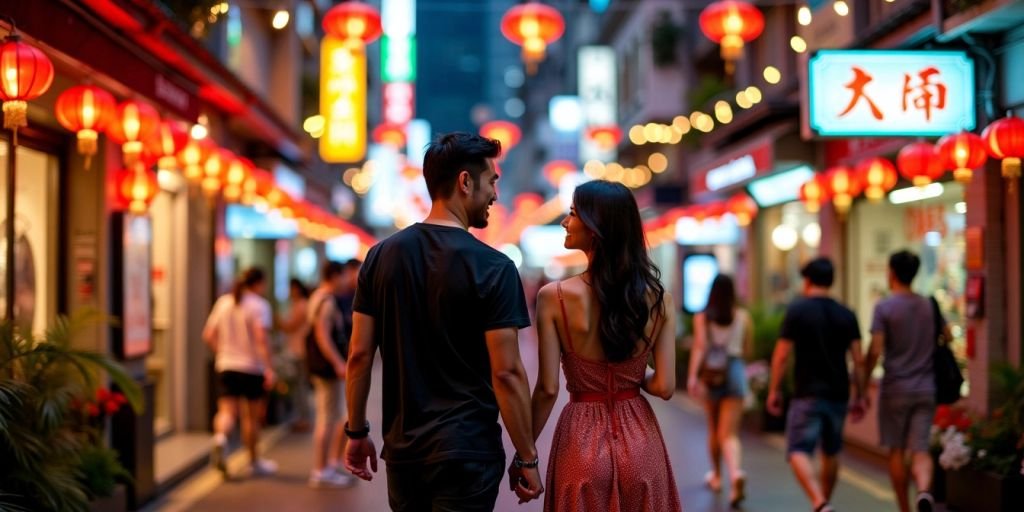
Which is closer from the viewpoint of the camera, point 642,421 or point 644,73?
point 642,421

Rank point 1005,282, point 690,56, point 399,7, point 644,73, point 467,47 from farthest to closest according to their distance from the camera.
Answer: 1. point 467,47
2. point 399,7
3. point 644,73
4. point 690,56
5. point 1005,282

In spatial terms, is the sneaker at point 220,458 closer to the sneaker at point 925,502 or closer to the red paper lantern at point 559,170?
the sneaker at point 925,502

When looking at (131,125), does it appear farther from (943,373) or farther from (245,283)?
(943,373)

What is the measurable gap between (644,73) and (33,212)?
881 inches

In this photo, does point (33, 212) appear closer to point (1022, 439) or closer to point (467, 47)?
point (1022, 439)

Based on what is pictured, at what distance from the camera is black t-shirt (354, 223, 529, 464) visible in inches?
166

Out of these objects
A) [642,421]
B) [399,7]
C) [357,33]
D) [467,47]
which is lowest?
[642,421]

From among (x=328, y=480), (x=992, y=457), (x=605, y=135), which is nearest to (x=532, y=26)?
(x=328, y=480)

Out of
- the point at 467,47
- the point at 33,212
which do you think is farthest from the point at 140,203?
the point at 467,47

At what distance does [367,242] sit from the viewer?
52.8 meters

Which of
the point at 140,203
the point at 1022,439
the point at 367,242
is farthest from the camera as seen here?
the point at 367,242

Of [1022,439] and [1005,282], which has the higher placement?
[1005,282]

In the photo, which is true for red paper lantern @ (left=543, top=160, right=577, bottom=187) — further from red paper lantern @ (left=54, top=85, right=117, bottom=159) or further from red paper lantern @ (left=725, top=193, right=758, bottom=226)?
red paper lantern @ (left=54, top=85, right=117, bottom=159)

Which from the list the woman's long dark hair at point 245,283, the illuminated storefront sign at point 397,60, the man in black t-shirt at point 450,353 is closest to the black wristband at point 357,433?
the man in black t-shirt at point 450,353
